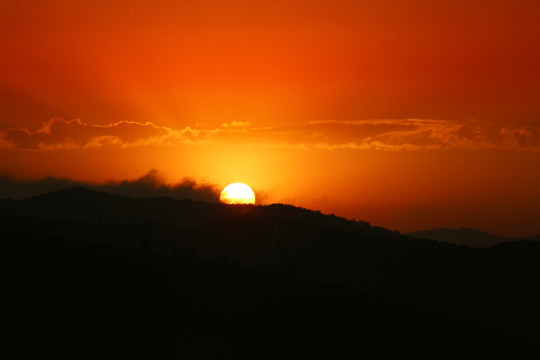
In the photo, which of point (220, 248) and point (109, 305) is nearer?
point (109, 305)

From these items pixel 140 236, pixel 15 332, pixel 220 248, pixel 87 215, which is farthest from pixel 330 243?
pixel 15 332

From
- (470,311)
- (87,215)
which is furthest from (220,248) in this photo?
(87,215)

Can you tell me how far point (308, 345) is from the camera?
1612 inches

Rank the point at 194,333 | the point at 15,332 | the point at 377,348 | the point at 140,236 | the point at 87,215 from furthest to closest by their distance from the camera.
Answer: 1. the point at 87,215
2. the point at 140,236
3. the point at 377,348
4. the point at 194,333
5. the point at 15,332

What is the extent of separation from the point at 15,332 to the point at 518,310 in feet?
186

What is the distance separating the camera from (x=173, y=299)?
42625 mm

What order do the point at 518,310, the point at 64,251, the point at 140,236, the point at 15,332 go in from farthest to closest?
the point at 140,236 < the point at 518,310 < the point at 64,251 < the point at 15,332

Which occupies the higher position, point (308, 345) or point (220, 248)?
point (220, 248)

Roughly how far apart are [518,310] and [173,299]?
4690cm

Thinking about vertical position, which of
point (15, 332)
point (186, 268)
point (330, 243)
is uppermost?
point (330, 243)

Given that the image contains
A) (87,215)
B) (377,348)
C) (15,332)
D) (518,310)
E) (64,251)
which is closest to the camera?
(15,332)

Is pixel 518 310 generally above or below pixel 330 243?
below

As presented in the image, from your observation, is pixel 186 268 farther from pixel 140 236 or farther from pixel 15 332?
pixel 140 236

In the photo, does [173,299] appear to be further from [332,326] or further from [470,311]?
[470,311]
